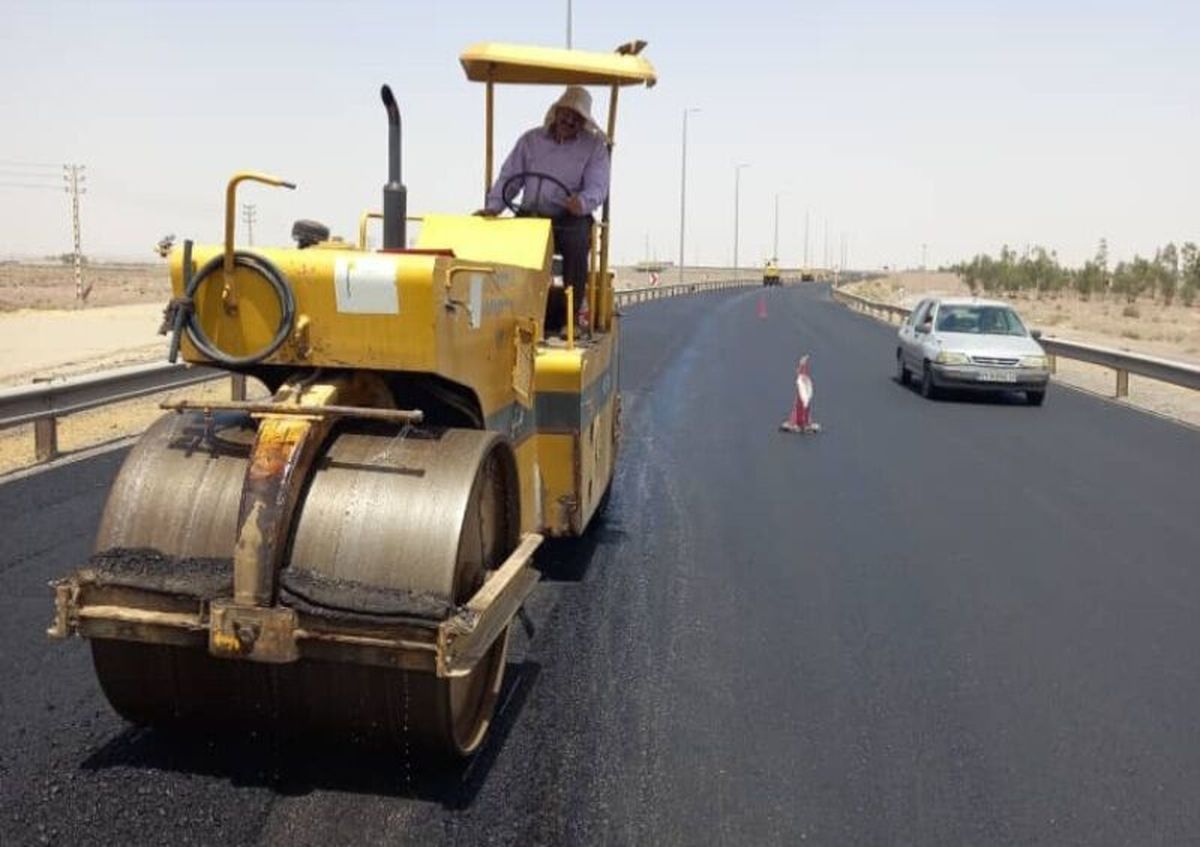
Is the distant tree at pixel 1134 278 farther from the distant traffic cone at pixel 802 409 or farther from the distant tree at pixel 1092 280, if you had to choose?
the distant traffic cone at pixel 802 409

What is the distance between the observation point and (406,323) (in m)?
Result: 3.94

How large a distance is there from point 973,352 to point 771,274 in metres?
84.6

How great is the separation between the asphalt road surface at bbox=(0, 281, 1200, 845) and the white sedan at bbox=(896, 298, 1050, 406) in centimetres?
685

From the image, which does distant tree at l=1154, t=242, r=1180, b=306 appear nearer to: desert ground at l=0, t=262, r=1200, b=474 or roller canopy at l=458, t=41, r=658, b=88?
desert ground at l=0, t=262, r=1200, b=474

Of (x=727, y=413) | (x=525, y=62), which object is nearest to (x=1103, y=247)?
(x=727, y=413)

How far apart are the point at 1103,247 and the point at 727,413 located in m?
75.1

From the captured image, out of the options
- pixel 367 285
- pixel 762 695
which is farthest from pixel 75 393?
pixel 762 695

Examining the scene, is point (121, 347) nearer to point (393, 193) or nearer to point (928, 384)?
point (928, 384)

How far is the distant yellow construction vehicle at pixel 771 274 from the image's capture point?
330ft

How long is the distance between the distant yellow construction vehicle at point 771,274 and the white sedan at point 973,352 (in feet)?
269

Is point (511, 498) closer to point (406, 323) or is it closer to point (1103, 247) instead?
point (406, 323)

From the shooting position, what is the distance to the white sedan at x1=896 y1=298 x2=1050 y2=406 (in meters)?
16.9

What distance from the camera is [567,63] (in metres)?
A: 7.29

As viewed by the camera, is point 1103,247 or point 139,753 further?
point 1103,247
